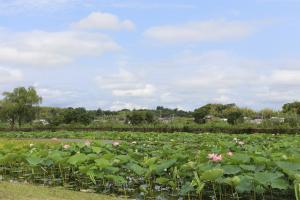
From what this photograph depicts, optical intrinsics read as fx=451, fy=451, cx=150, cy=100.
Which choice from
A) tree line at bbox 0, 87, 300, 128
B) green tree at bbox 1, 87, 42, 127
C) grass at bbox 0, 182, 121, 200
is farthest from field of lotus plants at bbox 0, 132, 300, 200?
green tree at bbox 1, 87, 42, 127

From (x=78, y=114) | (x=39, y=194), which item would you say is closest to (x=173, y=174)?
(x=39, y=194)

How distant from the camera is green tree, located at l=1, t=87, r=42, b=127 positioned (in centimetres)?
4722

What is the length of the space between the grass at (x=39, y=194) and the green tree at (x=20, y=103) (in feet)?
139

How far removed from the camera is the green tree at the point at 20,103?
47219 millimetres

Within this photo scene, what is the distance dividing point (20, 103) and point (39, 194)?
43457mm

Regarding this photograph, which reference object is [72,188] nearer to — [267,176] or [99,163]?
[99,163]

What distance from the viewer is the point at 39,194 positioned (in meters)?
5.90

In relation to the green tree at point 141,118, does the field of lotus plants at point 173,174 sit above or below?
below

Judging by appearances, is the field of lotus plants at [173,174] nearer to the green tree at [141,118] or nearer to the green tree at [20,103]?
the green tree at [141,118]

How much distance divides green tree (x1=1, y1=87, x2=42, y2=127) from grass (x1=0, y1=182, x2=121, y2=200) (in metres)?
42.4

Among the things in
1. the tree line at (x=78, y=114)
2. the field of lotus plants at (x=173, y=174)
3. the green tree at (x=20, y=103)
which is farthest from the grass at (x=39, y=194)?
the green tree at (x=20, y=103)

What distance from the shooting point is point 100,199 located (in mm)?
5719

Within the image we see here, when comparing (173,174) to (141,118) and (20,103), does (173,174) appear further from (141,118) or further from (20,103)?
(20,103)

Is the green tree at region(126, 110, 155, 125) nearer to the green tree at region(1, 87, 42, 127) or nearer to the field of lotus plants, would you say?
the green tree at region(1, 87, 42, 127)
